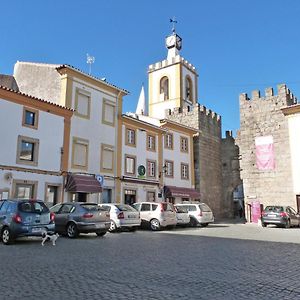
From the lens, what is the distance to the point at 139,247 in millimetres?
11492

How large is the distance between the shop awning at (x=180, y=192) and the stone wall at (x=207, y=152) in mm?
1240

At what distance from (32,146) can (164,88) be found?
35834mm

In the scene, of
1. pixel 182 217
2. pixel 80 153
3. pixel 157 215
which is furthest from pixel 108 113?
pixel 157 215

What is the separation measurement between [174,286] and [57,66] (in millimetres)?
21683

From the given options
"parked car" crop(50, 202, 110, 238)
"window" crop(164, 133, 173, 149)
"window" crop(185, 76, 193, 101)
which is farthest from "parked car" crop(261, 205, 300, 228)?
"window" crop(185, 76, 193, 101)

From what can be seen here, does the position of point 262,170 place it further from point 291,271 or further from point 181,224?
point 291,271

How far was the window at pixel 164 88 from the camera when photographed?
54.3m

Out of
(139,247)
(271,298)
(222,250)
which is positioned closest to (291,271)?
(271,298)

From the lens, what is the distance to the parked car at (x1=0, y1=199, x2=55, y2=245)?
39.3 feet

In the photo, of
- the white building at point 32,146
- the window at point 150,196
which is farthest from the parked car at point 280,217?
the white building at point 32,146

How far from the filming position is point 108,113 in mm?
27625

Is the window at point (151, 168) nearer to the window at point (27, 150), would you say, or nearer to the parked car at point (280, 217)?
the parked car at point (280, 217)

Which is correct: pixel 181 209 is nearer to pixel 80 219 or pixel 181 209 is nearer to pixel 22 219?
pixel 80 219

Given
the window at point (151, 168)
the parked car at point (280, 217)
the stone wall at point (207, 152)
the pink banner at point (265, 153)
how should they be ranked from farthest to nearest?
1. the stone wall at point (207, 152)
2. the window at point (151, 168)
3. the pink banner at point (265, 153)
4. the parked car at point (280, 217)
